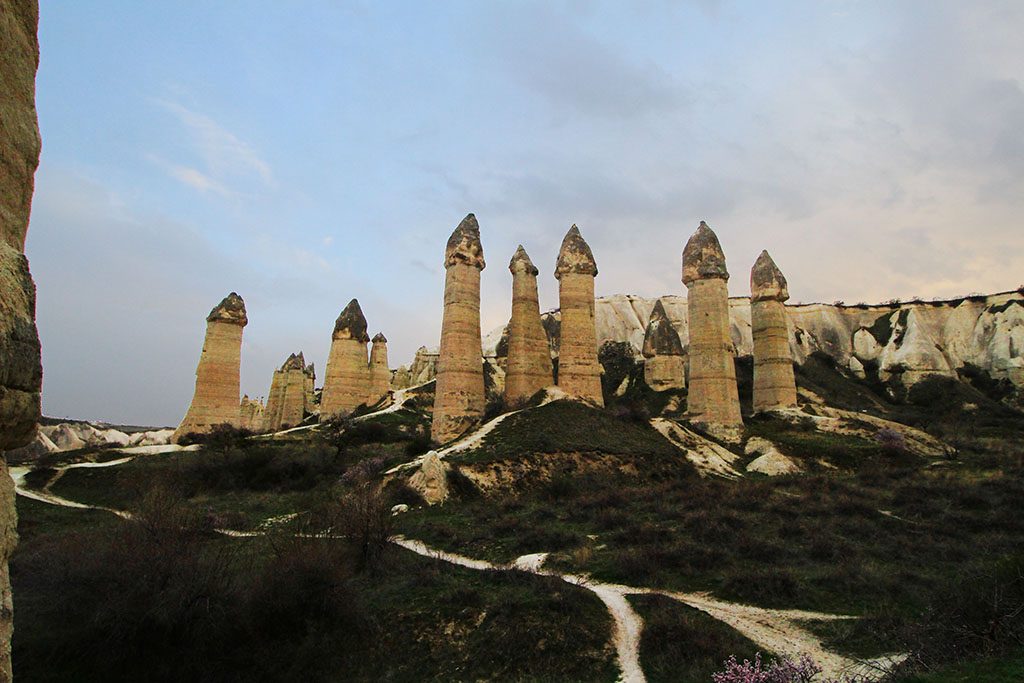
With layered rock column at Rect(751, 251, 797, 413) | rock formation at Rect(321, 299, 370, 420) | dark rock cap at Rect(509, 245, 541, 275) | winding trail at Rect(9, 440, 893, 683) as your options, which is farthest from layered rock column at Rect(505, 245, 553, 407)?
winding trail at Rect(9, 440, 893, 683)

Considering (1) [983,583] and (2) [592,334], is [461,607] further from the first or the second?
(2) [592,334]

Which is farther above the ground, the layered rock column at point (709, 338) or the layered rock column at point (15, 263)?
the layered rock column at point (709, 338)

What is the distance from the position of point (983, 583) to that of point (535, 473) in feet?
52.4

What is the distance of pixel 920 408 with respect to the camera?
47.4 metres

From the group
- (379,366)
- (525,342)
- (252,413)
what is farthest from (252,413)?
(525,342)

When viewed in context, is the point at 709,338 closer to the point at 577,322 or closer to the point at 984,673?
the point at 577,322

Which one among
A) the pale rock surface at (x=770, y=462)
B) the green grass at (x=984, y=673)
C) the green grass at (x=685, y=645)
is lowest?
the green grass at (x=685, y=645)

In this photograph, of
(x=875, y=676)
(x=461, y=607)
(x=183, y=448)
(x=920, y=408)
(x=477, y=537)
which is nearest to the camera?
(x=875, y=676)

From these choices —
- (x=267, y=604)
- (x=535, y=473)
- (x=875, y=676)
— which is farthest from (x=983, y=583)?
(x=535, y=473)

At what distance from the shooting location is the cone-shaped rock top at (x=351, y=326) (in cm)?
4078

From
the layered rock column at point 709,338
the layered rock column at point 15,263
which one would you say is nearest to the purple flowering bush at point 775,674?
the layered rock column at point 15,263

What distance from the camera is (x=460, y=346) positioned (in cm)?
2702

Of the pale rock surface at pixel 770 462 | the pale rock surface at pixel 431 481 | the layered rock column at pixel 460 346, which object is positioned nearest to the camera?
the pale rock surface at pixel 431 481

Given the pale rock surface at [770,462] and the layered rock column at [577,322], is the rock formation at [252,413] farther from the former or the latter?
the pale rock surface at [770,462]
